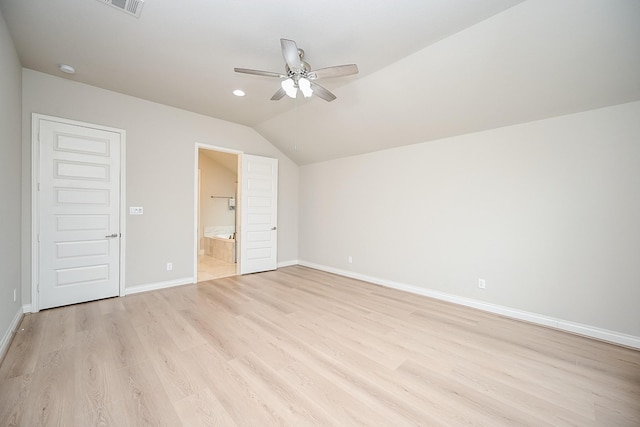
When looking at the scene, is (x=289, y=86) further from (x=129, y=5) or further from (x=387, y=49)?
(x=129, y=5)

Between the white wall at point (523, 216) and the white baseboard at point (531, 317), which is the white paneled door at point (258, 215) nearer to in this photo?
the white wall at point (523, 216)

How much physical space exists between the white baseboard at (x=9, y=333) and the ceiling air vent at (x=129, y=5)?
3080 millimetres

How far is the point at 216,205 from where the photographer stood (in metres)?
→ 7.93

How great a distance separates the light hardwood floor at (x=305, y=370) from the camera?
1.66 meters

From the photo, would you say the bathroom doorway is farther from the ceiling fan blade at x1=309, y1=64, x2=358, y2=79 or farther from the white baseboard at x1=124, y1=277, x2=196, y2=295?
the ceiling fan blade at x1=309, y1=64, x2=358, y2=79

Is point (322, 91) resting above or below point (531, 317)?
above

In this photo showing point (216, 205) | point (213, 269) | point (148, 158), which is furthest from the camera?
point (216, 205)

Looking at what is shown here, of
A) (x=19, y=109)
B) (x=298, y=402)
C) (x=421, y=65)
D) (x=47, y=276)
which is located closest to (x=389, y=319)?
(x=298, y=402)

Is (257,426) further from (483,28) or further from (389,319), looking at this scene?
(483,28)

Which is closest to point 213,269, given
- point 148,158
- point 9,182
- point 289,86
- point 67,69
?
point 148,158

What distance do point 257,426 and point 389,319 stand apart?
201 centimetres

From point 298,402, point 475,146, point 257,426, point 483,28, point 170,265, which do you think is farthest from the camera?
point 170,265

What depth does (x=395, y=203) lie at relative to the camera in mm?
4461

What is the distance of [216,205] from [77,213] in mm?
4478
